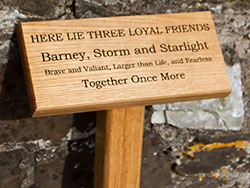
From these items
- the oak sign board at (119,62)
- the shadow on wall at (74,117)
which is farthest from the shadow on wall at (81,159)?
the oak sign board at (119,62)

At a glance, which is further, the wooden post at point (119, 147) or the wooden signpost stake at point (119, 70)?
the wooden post at point (119, 147)

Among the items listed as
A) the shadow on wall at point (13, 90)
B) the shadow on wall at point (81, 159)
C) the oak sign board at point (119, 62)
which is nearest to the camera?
the oak sign board at point (119, 62)

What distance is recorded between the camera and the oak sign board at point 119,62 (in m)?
0.85

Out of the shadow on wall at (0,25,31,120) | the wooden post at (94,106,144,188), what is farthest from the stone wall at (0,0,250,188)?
the wooden post at (94,106,144,188)

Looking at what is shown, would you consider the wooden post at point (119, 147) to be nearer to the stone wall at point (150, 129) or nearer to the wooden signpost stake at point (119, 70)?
the wooden signpost stake at point (119, 70)

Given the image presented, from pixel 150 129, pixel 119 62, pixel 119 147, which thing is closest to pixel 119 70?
pixel 119 62

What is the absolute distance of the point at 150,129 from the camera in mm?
1228

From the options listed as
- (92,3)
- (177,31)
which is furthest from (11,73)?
(177,31)

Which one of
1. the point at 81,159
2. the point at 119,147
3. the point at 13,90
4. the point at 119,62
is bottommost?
the point at 81,159

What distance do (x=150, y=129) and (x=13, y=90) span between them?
46 centimetres

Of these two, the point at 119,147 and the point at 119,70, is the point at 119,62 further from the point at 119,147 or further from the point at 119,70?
the point at 119,147

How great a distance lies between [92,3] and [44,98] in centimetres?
31

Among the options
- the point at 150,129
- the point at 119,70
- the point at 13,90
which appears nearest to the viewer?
the point at 119,70

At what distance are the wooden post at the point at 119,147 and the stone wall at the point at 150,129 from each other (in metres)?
0.14
